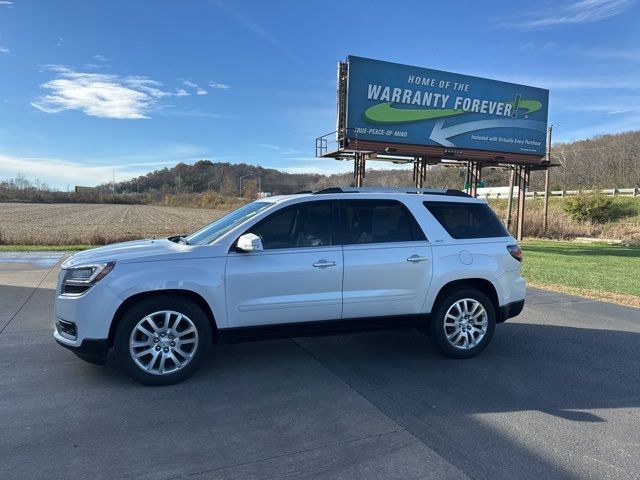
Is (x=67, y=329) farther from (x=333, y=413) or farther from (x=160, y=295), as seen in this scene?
(x=333, y=413)

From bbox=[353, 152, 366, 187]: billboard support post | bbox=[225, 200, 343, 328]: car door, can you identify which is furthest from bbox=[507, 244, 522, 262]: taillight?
bbox=[353, 152, 366, 187]: billboard support post

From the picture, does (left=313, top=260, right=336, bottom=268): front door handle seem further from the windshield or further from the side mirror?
the windshield

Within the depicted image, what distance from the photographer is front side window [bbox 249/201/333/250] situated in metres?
4.86

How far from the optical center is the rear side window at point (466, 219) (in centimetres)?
555

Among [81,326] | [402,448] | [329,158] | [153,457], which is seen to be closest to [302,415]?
[402,448]

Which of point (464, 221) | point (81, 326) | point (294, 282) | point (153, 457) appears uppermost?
point (464, 221)

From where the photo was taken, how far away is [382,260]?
5.08 metres

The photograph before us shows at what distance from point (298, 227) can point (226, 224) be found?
86 cm

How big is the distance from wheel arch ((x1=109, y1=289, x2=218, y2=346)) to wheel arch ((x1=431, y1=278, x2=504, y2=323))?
2392mm

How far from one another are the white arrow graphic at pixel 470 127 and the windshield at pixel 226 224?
Answer: 16.1m

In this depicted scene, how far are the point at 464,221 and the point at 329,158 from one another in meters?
14.9

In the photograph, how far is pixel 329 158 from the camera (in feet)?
66.1

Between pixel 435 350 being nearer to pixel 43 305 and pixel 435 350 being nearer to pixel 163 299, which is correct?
pixel 163 299

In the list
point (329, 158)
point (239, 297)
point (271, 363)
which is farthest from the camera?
point (329, 158)
